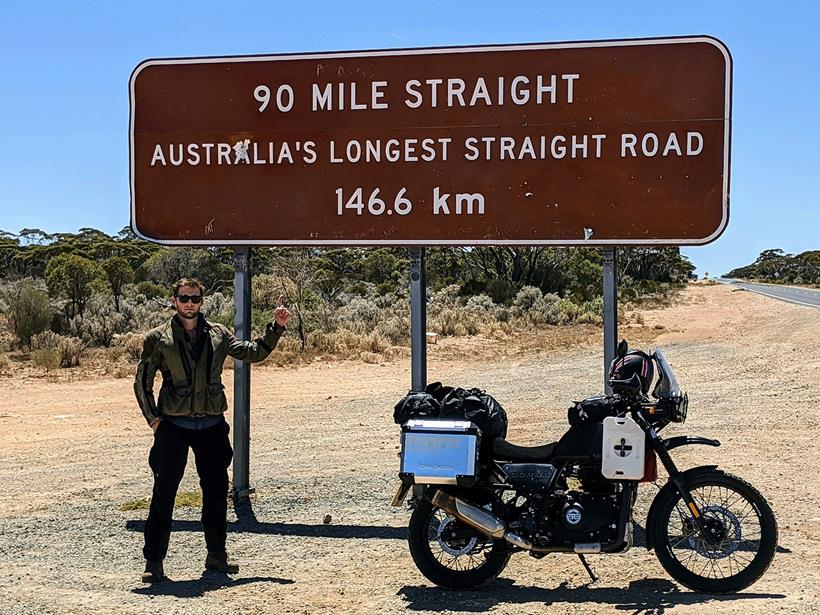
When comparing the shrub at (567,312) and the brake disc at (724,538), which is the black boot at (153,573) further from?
the shrub at (567,312)

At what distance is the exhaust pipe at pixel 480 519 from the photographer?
19.1ft

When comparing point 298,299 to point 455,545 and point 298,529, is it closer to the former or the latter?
point 298,529

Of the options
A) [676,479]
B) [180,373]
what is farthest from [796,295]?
[180,373]

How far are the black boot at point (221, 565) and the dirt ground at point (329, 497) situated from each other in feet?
0.28

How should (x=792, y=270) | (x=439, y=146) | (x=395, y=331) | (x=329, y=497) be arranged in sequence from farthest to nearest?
(x=792, y=270), (x=395, y=331), (x=329, y=497), (x=439, y=146)

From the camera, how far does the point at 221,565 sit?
262 inches

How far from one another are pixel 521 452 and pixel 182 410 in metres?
2.20

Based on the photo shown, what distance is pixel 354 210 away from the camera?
26.5ft

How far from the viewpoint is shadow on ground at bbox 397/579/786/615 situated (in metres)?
5.59

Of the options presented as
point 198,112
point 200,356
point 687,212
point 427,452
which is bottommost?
point 427,452

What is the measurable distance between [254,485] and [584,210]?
4184 mm

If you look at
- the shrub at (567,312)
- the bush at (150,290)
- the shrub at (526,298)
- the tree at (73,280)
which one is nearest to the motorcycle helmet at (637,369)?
the tree at (73,280)

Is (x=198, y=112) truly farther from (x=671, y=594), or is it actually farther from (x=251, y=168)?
(x=671, y=594)

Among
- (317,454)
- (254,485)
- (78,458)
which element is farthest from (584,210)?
(78,458)
